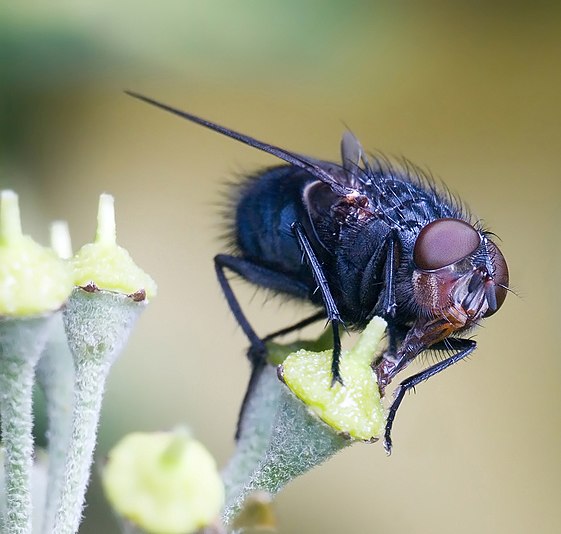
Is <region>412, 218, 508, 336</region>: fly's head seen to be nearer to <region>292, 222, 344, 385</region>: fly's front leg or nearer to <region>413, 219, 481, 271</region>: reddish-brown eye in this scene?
<region>413, 219, 481, 271</region>: reddish-brown eye

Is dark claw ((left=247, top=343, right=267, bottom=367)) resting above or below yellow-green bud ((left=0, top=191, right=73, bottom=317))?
below

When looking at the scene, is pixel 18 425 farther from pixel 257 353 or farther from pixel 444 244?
pixel 444 244

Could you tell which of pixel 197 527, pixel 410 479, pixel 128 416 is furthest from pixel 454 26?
pixel 197 527

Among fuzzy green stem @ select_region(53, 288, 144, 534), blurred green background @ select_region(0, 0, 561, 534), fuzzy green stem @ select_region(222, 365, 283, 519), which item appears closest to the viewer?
fuzzy green stem @ select_region(53, 288, 144, 534)

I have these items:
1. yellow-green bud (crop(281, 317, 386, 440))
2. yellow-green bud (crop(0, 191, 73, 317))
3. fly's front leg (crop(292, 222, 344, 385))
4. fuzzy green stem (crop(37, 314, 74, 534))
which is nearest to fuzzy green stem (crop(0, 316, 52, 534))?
yellow-green bud (crop(0, 191, 73, 317))

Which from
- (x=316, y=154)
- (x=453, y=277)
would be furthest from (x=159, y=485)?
(x=316, y=154)

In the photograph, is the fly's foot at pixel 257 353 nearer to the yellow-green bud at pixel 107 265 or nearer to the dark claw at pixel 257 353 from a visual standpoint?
Answer: the dark claw at pixel 257 353
